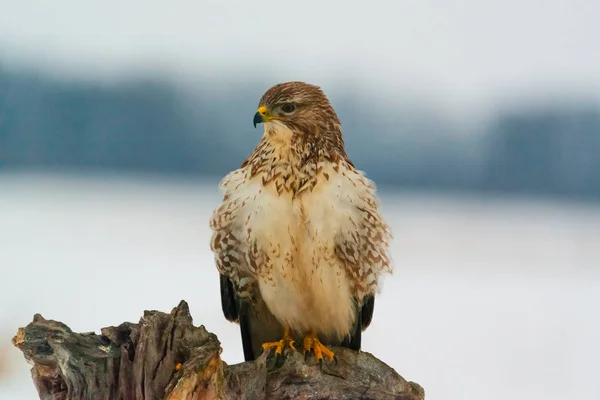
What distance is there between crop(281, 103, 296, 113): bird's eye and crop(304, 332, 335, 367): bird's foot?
0.70 meters

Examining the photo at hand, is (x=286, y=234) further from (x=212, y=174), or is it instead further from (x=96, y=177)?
(x=96, y=177)

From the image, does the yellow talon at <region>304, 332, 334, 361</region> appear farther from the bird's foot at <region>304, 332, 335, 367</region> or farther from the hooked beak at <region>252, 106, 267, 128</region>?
the hooked beak at <region>252, 106, 267, 128</region>

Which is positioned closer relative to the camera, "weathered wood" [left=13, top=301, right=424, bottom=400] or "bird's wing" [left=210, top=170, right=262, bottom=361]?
"weathered wood" [left=13, top=301, right=424, bottom=400]

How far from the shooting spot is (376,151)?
5.76 metres

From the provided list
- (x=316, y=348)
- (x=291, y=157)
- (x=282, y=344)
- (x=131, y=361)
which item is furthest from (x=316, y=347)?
(x=131, y=361)

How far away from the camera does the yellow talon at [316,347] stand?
8.05 ft

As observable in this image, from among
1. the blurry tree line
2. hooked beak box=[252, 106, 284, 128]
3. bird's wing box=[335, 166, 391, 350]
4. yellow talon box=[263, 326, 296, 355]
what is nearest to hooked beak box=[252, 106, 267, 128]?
hooked beak box=[252, 106, 284, 128]

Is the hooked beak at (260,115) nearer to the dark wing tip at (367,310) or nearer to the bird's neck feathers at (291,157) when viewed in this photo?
the bird's neck feathers at (291,157)

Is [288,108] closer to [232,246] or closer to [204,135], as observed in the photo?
[232,246]

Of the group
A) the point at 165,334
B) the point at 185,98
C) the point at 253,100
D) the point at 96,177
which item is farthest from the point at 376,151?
the point at 165,334

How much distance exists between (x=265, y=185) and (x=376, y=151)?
3.43 metres

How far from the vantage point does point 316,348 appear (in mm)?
2479

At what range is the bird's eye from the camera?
241 cm

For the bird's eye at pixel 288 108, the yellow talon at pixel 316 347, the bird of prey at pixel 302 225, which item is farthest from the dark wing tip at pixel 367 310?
the bird's eye at pixel 288 108
